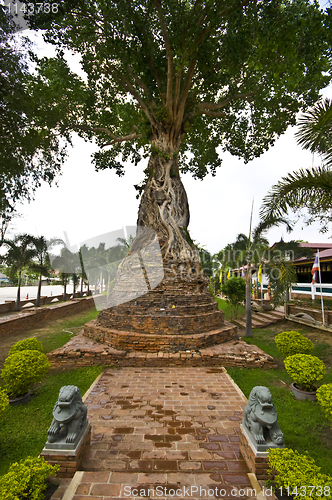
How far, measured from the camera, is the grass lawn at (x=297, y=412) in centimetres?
346

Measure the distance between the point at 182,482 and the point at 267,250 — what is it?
39.8 feet

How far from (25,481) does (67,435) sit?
27.9 inches

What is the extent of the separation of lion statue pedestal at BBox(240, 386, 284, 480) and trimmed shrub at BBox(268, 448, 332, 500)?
0.18m

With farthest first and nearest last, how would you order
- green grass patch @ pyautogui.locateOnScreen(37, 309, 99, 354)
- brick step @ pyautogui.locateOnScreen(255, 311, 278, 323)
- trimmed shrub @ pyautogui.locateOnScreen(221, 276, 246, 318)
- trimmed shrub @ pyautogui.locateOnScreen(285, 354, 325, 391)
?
1. trimmed shrub @ pyautogui.locateOnScreen(221, 276, 246, 318)
2. brick step @ pyautogui.locateOnScreen(255, 311, 278, 323)
3. green grass patch @ pyautogui.locateOnScreen(37, 309, 99, 354)
4. trimmed shrub @ pyautogui.locateOnScreen(285, 354, 325, 391)

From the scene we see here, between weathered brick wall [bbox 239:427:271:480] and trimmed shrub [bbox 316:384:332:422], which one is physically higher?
trimmed shrub [bbox 316:384:332:422]

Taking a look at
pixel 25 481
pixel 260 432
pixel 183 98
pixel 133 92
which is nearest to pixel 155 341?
pixel 260 432

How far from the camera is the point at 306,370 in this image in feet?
15.5

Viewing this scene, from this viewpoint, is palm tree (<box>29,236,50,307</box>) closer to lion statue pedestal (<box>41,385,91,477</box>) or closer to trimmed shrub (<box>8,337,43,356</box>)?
trimmed shrub (<box>8,337,43,356</box>)

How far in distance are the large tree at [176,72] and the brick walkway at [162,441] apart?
14.5ft

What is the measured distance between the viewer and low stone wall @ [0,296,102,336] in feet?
32.7

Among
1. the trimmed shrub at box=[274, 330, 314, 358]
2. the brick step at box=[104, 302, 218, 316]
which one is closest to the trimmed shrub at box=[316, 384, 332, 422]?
the trimmed shrub at box=[274, 330, 314, 358]

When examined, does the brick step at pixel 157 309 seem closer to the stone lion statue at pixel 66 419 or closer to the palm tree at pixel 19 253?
the stone lion statue at pixel 66 419

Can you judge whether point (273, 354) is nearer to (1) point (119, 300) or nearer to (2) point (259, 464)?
(1) point (119, 300)

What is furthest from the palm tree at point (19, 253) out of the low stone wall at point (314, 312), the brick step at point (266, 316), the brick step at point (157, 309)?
the low stone wall at point (314, 312)
